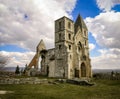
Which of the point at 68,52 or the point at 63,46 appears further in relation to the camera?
the point at 63,46

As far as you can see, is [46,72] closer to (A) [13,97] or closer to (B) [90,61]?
(B) [90,61]

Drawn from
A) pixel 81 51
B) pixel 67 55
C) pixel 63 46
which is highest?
pixel 63 46

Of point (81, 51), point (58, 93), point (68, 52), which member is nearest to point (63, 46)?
point (68, 52)

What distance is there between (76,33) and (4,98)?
36274 millimetres

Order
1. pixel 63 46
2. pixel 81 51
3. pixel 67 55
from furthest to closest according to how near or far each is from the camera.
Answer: pixel 81 51 < pixel 63 46 < pixel 67 55

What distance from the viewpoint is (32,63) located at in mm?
52688

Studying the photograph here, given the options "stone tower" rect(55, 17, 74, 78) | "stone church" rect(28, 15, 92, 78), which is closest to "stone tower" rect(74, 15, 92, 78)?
"stone church" rect(28, 15, 92, 78)

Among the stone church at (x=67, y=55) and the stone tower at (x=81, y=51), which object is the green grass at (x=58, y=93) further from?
the stone tower at (x=81, y=51)

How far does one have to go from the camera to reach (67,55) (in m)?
39.4

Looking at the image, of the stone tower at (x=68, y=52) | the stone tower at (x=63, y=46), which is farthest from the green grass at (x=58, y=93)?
the stone tower at (x=68, y=52)

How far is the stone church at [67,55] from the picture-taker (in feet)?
132

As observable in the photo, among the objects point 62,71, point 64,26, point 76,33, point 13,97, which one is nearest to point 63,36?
point 64,26

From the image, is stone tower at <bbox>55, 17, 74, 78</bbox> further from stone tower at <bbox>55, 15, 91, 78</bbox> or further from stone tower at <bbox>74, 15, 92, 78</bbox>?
stone tower at <bbox>74, 15, 92, 78</bbox>

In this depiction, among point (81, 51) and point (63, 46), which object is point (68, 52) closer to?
point (63, 46)
